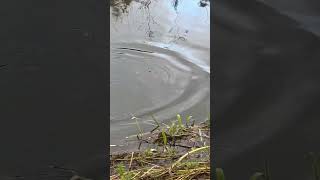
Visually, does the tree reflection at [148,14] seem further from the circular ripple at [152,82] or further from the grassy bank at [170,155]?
the grassy bank at [170,155]

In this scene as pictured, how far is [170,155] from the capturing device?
2357 mm

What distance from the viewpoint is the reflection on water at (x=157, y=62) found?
2754 millimetres

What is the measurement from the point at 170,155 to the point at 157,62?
3.06ft

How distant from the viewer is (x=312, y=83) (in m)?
1.42

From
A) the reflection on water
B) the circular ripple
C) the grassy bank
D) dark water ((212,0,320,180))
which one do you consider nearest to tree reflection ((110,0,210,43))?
the reflection on water

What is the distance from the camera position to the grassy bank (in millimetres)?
2078

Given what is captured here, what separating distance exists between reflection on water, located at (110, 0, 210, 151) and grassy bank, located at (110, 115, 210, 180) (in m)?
0.10
